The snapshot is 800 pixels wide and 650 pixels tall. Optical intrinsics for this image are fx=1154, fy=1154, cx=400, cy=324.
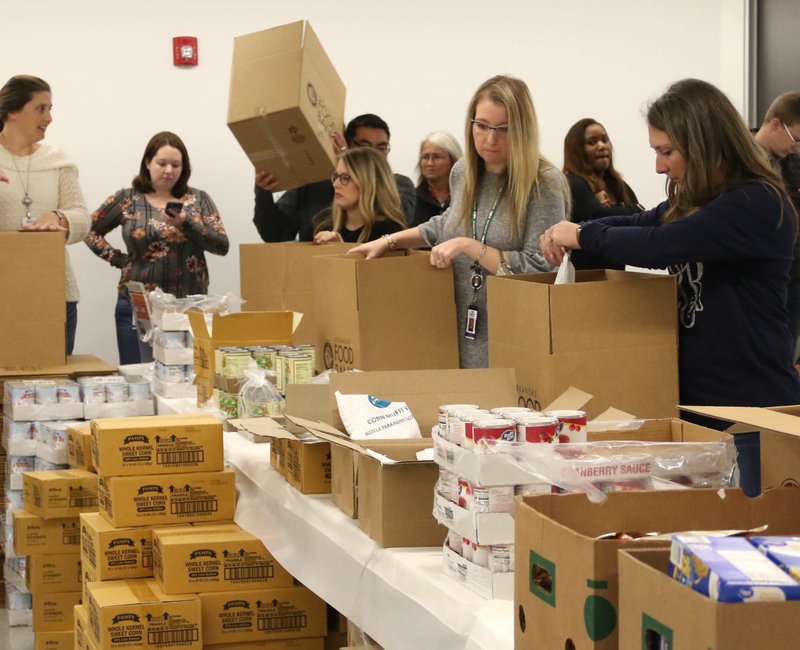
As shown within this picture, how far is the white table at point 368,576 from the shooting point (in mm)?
1575

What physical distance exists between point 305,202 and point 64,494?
198cm

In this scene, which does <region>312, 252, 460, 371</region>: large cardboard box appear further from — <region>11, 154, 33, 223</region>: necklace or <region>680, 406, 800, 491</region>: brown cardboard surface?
<region>11, 154, 33, 223</region>: necklace

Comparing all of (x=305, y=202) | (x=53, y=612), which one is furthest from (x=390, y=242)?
(x=305, y=202)

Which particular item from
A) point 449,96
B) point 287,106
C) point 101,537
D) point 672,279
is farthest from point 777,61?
point 101,537

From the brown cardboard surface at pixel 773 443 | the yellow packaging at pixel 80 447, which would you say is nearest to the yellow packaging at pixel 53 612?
the yellow packaging at pixel 80 447

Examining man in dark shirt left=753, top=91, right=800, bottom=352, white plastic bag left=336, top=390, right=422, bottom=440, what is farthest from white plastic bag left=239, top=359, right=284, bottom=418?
man in dark shirt left=753, top=91, right=800, bottom=352

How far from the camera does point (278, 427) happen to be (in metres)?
2.39

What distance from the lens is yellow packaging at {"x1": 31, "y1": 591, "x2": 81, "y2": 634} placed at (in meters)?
3.26

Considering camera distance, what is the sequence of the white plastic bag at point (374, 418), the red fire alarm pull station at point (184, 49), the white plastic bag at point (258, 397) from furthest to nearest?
the red fire alarm pull station at point (184, 49)
the white plastic bag at point (258, 397)
the white plastic bag at point (374, 418)

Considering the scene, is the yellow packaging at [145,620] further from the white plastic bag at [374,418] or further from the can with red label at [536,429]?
the can with red label at [536,429]

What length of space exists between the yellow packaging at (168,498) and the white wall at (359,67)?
3761 mm

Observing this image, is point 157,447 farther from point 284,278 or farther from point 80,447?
point 284,278

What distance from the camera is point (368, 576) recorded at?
1883 mm

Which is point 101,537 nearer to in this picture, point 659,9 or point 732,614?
point 732,614
